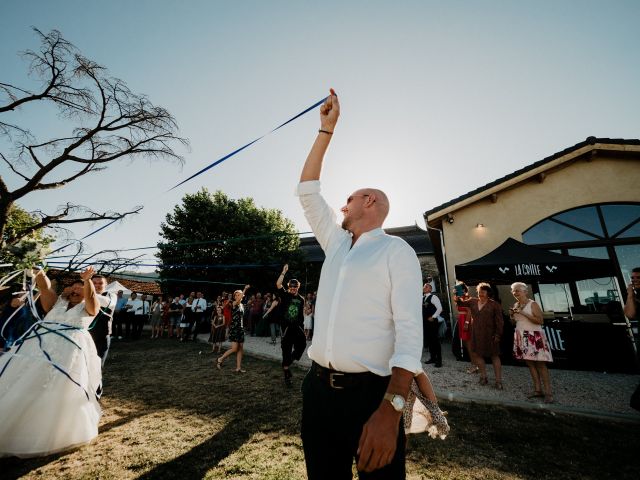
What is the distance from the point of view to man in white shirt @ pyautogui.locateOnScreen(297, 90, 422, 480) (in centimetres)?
133

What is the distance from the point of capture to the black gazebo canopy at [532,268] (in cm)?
713

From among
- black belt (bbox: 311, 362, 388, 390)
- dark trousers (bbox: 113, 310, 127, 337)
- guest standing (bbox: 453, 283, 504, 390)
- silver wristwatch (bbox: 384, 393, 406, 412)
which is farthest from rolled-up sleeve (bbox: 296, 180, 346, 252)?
dark trousers (bbox: 113, 310, 127, 337)

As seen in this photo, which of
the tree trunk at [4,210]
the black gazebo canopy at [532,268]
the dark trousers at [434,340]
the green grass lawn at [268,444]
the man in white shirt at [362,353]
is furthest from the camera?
the tree trunk at [4,210]

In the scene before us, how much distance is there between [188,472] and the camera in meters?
2.98

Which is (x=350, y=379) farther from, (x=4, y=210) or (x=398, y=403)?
(x=4, y=210)

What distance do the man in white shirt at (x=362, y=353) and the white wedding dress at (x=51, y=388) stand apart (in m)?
3.68

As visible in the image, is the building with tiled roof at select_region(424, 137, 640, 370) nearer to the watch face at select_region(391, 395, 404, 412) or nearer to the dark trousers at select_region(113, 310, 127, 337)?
the watch face at select_region(391, 395, 404, 412)

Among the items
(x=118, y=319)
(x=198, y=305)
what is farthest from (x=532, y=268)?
(x=118, y=319)

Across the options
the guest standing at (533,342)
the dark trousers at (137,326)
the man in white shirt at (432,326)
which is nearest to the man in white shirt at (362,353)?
the guest standing at (533,342)

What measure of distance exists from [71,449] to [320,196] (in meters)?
4.29

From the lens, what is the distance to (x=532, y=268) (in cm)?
754

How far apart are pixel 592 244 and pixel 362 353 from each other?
39.2 feet

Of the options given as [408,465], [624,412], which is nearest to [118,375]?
[408,465]

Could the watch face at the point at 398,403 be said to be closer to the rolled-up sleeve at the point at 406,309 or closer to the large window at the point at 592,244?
the rolled-up sleeve at the point at 406,309
